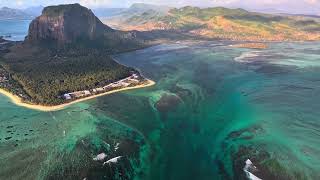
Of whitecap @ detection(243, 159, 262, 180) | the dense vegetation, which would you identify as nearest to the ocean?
whitecap @ detection(243, 159, 262, 180)

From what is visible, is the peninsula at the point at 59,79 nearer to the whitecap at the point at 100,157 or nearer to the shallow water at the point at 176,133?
the shallow water at the point at 176,133

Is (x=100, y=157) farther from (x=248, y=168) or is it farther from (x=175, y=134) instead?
(x=248, y=168)

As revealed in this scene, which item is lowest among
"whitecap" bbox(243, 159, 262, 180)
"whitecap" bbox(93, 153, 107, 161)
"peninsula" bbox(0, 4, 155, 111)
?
"whitecap" bbox(243, 159, 262, 180)

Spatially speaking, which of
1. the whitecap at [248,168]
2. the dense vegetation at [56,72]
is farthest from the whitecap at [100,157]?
the dense vegetation at [56,72]

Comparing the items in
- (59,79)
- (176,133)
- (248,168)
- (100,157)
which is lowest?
(248,168)

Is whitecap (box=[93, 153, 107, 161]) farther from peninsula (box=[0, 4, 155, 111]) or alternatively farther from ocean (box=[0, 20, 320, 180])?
peninsula (box=[0, 4, 155, 111])

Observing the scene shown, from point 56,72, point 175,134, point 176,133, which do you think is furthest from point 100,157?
point 56,72
